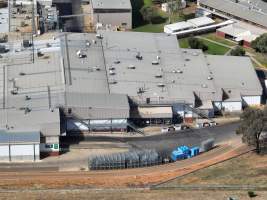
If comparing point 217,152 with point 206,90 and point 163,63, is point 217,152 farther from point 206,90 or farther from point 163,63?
point 163,63

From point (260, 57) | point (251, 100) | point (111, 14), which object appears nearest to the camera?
point (251, 100)

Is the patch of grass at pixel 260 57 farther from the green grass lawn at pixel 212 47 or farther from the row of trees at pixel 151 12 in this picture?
the row of trees at pixel 151 12

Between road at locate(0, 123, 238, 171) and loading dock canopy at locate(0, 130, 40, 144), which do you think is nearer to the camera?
loading dock canopy at locate(0, 130, 40, 144)

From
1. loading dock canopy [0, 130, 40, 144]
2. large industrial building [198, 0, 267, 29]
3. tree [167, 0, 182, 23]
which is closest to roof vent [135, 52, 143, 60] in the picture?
loading dock canopy [0, 130, 40, 144]

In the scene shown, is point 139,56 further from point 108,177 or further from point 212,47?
point 108,177

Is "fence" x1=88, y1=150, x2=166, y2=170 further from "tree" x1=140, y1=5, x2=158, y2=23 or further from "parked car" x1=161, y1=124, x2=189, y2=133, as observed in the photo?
"tree" x1=140, y1=5, x2=158, y2=23

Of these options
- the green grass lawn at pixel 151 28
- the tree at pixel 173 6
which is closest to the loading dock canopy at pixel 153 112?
the green grass lawn at pixel 151 28

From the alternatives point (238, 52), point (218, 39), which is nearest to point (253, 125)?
point (238, 52)

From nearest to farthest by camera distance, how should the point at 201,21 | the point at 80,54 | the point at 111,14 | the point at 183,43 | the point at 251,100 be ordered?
the point at 251,100, the point at 80,54, the point at 183,43, the point at 111,14, the point at 201,21
